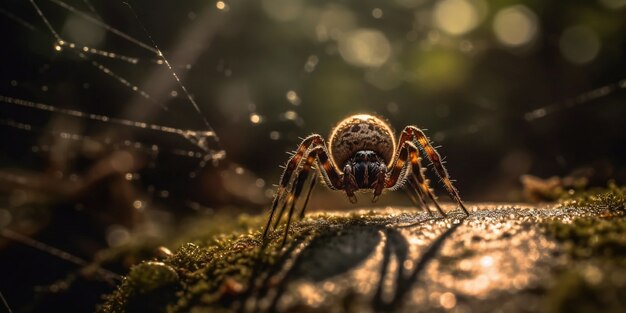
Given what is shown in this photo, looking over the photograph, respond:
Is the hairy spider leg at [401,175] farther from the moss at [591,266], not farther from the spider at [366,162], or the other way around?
the moss at [591,266]

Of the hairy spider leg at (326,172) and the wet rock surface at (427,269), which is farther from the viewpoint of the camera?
the hairy spider leg at (326,172)

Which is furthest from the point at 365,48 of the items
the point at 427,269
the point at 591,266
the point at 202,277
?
the point at 591,266

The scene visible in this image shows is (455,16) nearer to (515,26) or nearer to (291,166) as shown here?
(515,26)

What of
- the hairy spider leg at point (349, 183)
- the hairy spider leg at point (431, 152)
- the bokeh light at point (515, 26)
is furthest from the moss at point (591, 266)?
the bokeh light at point (515, 26)

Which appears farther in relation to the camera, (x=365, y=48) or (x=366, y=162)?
(x=365, y=48)

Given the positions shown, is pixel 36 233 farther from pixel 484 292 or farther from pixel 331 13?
pixel 331 13

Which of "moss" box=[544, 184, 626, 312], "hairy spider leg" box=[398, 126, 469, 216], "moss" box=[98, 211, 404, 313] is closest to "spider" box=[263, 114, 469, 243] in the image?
"hairy spider leg" box=[398, 126, 469, 216]

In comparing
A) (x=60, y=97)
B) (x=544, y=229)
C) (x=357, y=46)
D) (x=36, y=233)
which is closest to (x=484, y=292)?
(x=544, y=229)
